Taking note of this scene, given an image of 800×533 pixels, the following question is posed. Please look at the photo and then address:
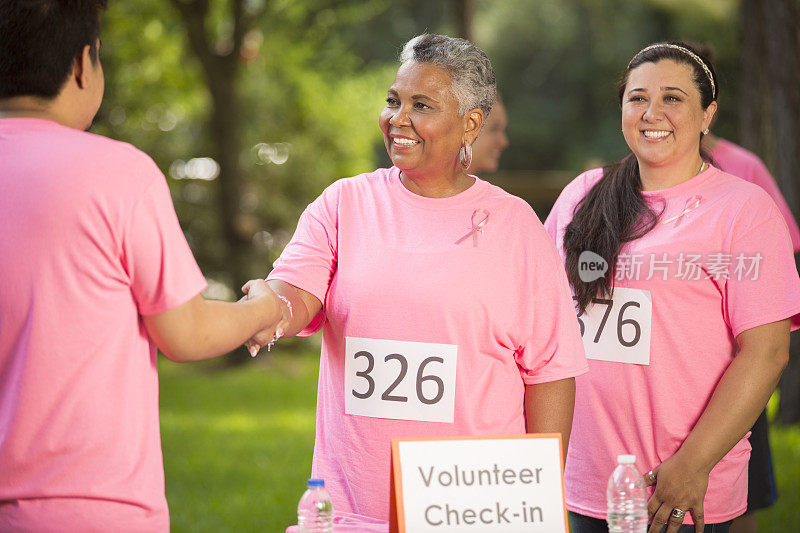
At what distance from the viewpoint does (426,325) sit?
257 centimetres

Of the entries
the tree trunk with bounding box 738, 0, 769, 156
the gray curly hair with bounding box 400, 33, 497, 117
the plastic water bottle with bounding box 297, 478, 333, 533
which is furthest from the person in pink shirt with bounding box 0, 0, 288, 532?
the tree trunk with bounding box 738, 0, 769, 156

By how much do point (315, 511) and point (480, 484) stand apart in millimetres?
368

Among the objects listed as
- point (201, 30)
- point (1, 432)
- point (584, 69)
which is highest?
point (584, 69)

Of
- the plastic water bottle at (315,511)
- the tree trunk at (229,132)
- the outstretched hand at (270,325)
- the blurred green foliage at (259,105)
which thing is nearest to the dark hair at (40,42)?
the outstretched hand at (270,325)

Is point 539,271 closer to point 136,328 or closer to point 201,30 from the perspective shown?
point 136,328

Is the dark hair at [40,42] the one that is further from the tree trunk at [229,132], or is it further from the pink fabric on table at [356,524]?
the tree trunk at [229,132]

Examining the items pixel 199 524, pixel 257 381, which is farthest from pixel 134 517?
pixel 257 381

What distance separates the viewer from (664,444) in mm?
2951

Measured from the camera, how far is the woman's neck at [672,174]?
3129 mm

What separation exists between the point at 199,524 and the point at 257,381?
6.36m

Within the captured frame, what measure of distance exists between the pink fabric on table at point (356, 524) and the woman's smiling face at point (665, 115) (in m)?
1.43

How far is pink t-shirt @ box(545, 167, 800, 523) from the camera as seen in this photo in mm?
2865

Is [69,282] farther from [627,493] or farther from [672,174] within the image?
[672,174]

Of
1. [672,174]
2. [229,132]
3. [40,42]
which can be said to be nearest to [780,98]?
[672,174]
